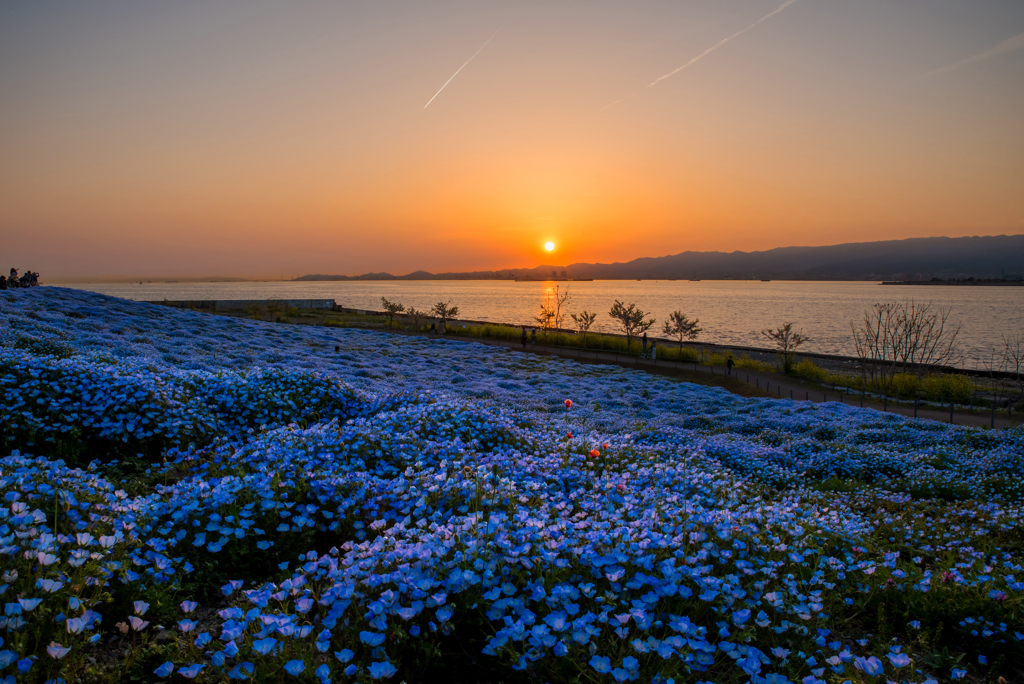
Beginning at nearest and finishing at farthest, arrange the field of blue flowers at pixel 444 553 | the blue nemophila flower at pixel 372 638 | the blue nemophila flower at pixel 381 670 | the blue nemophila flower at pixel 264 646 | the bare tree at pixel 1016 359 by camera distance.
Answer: the blue nemophila flower at pixel 381 670
the blue nemophila flower at pixel 264 646
the blue nemophila flower at pixel 372 638
the field of blue flowers at pixel 444 553
the bare tree at pixel 1016 359

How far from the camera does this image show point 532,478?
6855 mm

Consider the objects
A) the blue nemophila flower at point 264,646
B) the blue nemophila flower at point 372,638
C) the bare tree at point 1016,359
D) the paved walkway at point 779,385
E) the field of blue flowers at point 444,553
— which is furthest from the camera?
the bare tree at point 1016,359

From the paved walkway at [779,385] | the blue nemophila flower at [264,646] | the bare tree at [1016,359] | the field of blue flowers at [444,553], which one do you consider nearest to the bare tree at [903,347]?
the bare tree at [1016,359]

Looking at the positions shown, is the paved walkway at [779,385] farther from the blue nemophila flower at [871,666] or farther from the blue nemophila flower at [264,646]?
the blue nemophila flower at [264,646]

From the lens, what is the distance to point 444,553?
3631 mm

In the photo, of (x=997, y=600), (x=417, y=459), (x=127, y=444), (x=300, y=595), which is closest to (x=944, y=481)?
(x=997, y=600)

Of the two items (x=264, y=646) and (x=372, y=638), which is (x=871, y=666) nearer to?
(x=372, y=638)

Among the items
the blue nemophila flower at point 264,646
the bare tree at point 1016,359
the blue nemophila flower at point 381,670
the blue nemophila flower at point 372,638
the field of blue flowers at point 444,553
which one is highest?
the blue nemophila flower at point 264,646

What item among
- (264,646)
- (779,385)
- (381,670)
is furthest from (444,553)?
(779,385)

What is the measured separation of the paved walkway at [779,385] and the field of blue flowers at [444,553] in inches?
637

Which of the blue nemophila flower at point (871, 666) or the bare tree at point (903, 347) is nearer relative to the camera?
the blue nemophila flower at point (871, 666)

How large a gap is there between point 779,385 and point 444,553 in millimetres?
32978

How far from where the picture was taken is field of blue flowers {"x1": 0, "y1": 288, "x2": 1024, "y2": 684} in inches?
121

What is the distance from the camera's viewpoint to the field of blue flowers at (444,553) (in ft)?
10.1
